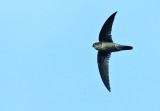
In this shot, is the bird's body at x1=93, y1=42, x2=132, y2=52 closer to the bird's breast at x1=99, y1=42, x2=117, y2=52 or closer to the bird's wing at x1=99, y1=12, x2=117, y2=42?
the bird's breast at x1=99, y1=42, x2=117, y2=52

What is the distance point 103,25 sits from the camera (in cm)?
4178

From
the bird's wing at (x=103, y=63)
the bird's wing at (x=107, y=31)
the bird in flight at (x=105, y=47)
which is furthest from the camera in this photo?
the bird's wing at (x=103, y=63)

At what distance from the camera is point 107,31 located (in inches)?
1651

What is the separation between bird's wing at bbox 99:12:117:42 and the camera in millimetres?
41656

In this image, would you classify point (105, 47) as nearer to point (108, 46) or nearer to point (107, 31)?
point (108, 46)

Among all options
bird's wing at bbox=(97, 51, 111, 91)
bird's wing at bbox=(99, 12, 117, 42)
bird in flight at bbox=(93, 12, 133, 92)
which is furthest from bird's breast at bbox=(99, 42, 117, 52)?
bird's wing at bbox=(97, 51, 111, 91)

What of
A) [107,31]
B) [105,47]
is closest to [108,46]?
[105,47]

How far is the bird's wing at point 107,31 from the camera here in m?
41.7

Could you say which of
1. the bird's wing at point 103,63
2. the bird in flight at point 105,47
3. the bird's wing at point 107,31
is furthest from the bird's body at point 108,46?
the bird's wing at point 103,63

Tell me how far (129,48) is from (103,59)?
2350 mm

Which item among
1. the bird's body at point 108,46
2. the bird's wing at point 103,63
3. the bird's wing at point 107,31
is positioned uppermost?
the bird's wing at point 107,31

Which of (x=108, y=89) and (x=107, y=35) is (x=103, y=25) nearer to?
(x=107, y=35)

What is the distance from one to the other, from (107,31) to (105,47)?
1.10 metres

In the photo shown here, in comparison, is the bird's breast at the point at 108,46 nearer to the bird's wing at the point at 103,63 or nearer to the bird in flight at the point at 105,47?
the bird in flight at the point at 105,47
